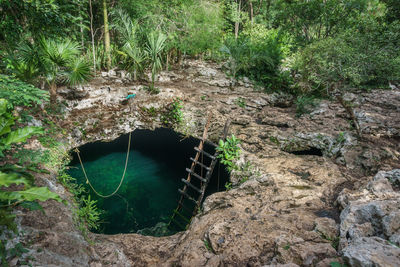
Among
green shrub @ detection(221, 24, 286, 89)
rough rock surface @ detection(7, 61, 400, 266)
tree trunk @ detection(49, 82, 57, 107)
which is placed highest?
green shrub @ detection(221, 24, 286, 89)

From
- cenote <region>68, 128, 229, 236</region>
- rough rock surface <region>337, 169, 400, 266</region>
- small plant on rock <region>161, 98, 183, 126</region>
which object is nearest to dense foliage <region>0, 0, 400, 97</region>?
small plant on rock <region>161, 98, 183, 126</region>

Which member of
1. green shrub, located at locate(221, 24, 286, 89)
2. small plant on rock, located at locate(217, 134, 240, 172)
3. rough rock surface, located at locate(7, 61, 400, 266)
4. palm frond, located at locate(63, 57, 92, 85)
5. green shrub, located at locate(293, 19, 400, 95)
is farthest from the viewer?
green shrub, located at locate(221, 24, 286, 89)

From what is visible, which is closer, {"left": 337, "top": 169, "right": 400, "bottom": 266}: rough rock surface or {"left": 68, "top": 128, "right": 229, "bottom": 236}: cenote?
{"left": 337, "top": 169, "right": 400, "bottom": 266}: rough rock surface

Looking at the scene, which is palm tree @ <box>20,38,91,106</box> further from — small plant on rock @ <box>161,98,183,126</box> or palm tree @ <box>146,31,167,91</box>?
small plant on rock @ <box>161,98,183,126</box>

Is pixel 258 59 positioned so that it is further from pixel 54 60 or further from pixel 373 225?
pixel 373 225

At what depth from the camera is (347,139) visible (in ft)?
18.8

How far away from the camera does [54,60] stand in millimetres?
5898

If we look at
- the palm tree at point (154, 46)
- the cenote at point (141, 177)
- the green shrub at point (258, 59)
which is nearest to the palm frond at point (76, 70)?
the palm tree at point (154, 46)

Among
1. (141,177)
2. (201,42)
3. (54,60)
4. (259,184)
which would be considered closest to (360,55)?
(259,184)

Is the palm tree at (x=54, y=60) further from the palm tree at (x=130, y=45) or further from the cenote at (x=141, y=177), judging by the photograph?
the cenote at (x=141, y=177)

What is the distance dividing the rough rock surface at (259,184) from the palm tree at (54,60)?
43.4 inches

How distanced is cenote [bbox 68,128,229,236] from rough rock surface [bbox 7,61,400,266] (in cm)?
158

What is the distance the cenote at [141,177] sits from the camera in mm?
6562

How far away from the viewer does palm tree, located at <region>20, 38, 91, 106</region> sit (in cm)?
577
